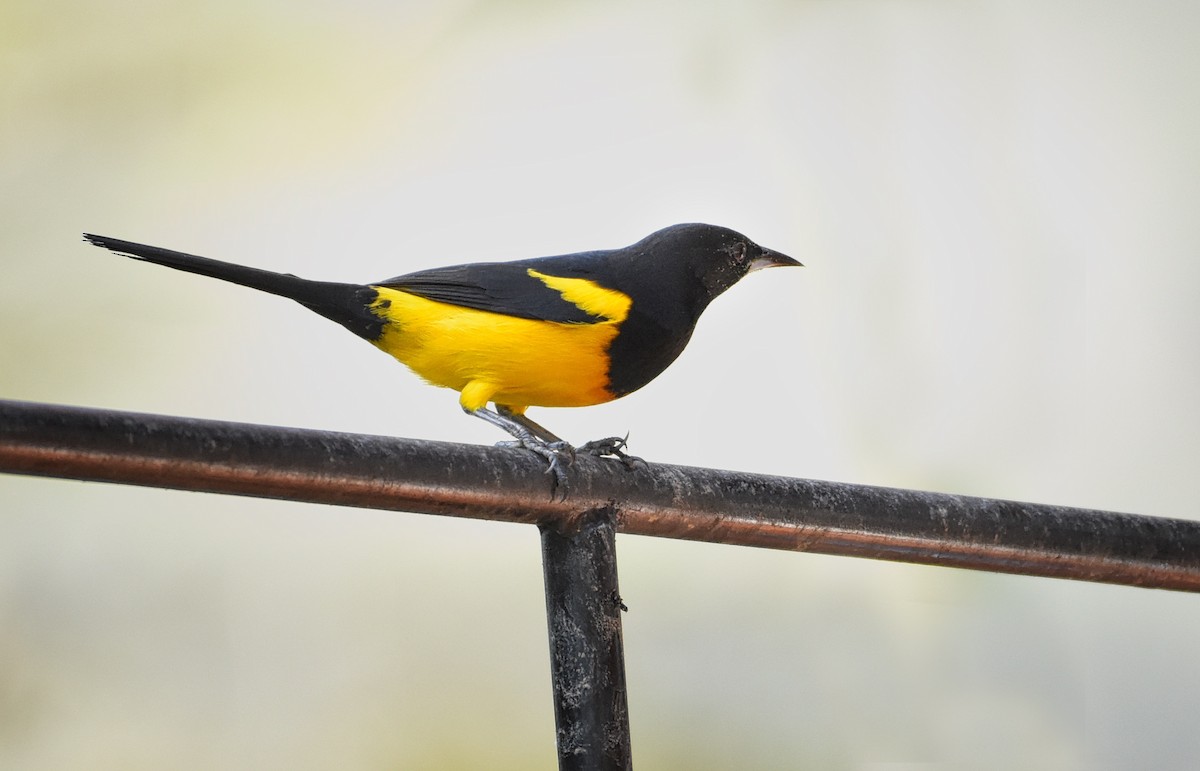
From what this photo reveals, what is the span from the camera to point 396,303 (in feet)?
7.14

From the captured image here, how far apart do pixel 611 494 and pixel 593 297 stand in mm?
992

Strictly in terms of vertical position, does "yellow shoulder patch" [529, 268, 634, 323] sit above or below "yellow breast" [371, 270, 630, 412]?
above

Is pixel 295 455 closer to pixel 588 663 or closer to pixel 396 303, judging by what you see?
pixel 588 663

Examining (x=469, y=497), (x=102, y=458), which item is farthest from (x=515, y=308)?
(x=102, y=458)

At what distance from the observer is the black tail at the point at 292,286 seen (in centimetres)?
163

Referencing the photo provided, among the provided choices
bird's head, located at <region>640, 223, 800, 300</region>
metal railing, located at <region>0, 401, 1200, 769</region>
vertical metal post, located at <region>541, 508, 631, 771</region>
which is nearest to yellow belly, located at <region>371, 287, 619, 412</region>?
bird's head, located at <region>640, 223, 800, 300</region>

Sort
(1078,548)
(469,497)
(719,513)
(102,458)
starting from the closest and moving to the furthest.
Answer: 1. (102,458)
2. (469,497)
3. (719,513)
4. (1078,548)

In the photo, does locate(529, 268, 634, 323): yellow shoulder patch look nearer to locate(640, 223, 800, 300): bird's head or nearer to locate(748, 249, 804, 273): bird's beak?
locate(640, 223, 800, 300): bird's head

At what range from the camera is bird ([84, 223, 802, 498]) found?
6.75 feet

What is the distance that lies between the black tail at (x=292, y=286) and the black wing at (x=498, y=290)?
0.08m

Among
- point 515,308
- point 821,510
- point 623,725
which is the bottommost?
point 623,725

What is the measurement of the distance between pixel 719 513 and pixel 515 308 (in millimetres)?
999

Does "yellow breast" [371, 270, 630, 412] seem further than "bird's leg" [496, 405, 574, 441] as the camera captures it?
No

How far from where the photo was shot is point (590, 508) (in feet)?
3.64
